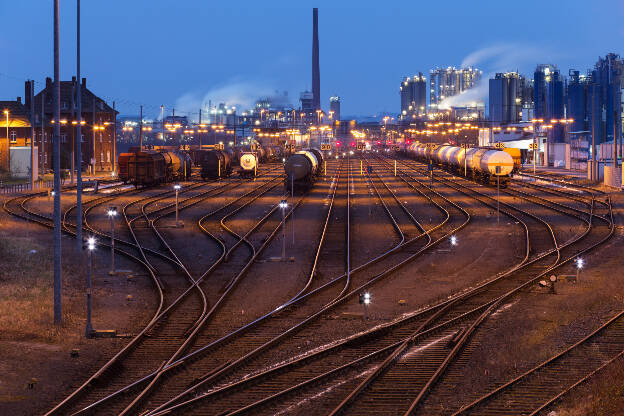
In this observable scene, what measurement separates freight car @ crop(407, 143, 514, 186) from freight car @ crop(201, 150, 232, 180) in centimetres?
2342

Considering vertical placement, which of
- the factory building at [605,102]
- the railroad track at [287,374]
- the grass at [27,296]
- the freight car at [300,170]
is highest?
the factory building at [605,102]

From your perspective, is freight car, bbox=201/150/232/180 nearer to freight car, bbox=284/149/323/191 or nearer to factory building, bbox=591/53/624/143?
freight car, bbox=284/149/323/191

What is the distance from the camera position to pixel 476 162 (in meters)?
71.0

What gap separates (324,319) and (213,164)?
6005cm

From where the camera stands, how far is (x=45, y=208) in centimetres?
5009

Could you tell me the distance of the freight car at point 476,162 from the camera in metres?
63.3

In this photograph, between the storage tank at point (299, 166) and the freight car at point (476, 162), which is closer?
the storage tank at point (299, 166)

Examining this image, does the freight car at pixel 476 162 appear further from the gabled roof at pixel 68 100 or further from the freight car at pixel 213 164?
the gabled roof at pixel 68 100

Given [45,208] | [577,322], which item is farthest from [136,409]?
[45,208]

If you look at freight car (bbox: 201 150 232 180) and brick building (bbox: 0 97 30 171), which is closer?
freight car (bbox: 201 150 232 180)

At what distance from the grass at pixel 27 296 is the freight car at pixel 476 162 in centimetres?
2416

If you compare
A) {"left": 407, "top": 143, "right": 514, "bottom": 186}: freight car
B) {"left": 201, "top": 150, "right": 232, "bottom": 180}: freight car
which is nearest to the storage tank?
{"left": 407, "top": 143, "right": 514, "bottom": 186}: freight car

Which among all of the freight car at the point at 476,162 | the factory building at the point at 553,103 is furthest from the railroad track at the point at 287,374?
the factory building at the point at 553,103

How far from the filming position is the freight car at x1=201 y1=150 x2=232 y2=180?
257ft
